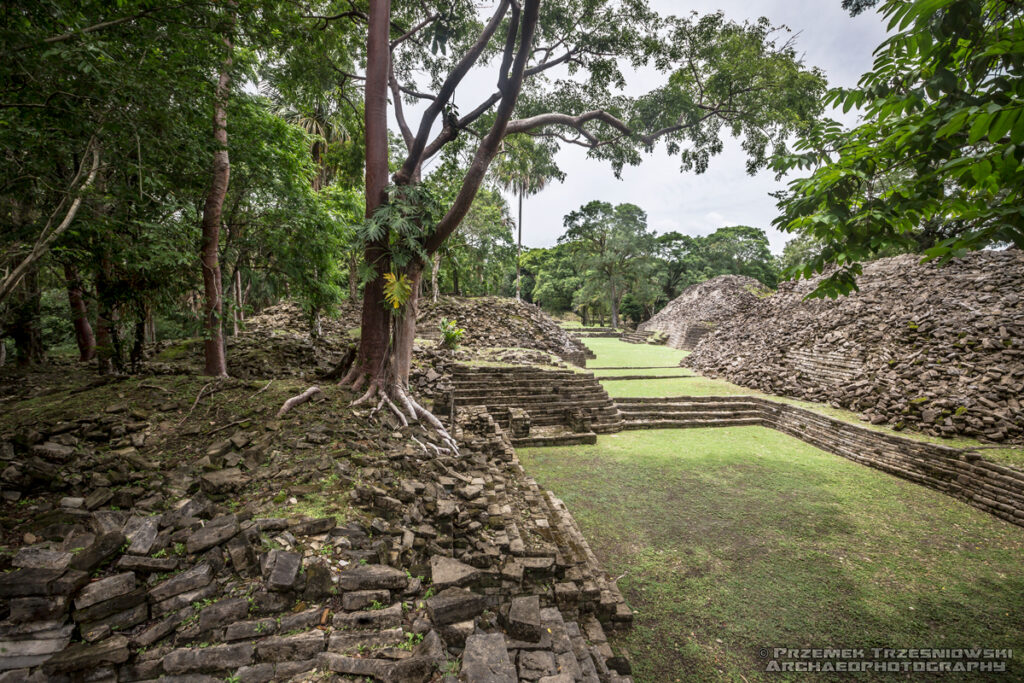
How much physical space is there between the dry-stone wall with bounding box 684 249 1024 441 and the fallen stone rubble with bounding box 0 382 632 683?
828 cm

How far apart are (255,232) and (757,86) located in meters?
10.2

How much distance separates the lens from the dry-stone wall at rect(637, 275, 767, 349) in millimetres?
22156

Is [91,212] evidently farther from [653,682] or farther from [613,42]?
[613,42]

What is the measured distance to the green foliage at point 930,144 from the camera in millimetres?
1753

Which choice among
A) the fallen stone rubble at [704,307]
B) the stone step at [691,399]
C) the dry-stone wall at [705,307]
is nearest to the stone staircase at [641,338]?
the fallen stone rubble at [704,307]

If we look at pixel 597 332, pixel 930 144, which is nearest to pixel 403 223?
pixel 930 144

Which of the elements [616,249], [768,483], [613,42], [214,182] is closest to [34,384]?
[214,182]

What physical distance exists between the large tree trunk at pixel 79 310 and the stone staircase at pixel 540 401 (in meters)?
6.83

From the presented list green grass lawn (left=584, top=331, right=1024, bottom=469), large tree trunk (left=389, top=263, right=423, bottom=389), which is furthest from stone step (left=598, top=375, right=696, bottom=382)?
large tree trunk (left=389, top=263, right=423, bottom=389)

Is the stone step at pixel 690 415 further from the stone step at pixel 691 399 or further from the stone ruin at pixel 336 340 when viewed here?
the stone ruin at pixel 336 340

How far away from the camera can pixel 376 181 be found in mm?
5270

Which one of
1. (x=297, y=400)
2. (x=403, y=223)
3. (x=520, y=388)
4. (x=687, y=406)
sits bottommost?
(x=687, y=406)

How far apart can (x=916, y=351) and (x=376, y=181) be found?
12159mm

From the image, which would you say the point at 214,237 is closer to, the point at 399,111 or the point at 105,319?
the point at 105,319
